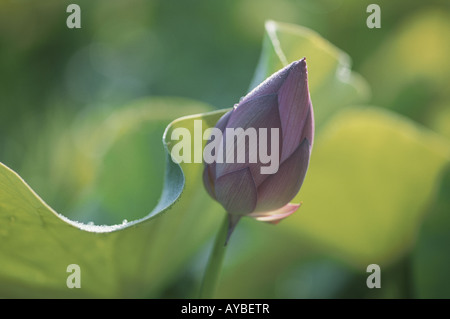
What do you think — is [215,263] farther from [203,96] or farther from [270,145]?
[203,96]

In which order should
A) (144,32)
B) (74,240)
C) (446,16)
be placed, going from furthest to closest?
Result: (144,32), (446,16), (74,240)

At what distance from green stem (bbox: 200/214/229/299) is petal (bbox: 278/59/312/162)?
0.31ft

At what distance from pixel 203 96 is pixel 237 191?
2.61 ft

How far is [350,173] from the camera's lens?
0.80m

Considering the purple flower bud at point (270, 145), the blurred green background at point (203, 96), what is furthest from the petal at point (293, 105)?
the blurred green background at point (203, 96)

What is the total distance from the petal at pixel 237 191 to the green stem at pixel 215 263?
0.03 meters

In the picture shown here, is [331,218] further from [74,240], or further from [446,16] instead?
[446,16]

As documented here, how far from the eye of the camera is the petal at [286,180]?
462 millimetres

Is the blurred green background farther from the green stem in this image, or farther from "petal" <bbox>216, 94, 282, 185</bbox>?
"petal" <bbox>216, 94, 282, 185</bbox>

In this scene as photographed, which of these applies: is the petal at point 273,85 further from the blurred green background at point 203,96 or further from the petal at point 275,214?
the blurred green background at point 203,96

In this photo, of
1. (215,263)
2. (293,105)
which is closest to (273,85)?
(293,105)

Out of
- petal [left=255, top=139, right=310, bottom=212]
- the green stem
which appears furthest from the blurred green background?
petal [left=255, top=139, right=310, bottom=212]
